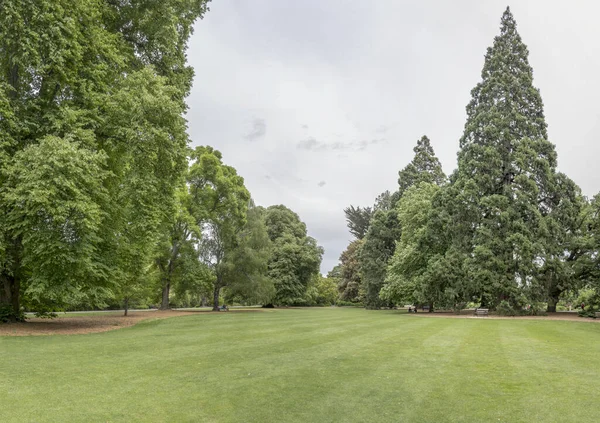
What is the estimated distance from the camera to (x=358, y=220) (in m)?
79.7

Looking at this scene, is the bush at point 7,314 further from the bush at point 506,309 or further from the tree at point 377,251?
the tree at point 377,251

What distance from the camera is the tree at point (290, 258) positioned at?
5200 cm

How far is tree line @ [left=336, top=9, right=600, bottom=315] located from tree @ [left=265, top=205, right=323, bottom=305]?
1585 centimetres

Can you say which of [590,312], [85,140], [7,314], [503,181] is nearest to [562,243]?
[590,312]

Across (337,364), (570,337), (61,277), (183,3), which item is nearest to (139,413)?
(337,364)

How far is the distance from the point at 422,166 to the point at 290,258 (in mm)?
21600

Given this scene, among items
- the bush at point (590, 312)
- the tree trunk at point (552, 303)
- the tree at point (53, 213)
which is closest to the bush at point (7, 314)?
the tree at point (53, 213)

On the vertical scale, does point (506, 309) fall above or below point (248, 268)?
below

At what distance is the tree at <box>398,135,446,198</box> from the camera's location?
49906 mm

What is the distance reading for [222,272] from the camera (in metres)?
39.2

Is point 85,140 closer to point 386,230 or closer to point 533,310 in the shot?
point 533,310

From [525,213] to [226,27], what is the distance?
27.5 m

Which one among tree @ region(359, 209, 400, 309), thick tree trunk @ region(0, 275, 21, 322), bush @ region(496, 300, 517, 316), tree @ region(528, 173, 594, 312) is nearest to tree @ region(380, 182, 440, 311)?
bush @ region(496, 300, 517, 316)

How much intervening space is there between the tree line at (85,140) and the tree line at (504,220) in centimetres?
2507
